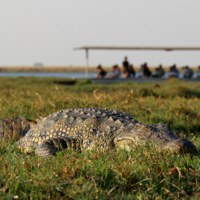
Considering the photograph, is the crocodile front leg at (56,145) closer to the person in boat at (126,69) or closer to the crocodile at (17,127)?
the crocodile at (17,127)

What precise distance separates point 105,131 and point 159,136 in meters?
0.84

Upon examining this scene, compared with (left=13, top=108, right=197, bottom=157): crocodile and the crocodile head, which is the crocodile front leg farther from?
the crocodile head

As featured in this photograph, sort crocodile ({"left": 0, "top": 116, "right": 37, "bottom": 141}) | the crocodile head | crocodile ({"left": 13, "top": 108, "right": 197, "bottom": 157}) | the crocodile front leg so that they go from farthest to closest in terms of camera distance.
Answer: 1. crocodile ({"left": 0, "top": 116, "right": 37, "bottom": 141})
2. the crocodile front leg
3. crocodile ({"left": 13, "top": 108, "right": 197, "bottom": 157})
4. the crocodile head

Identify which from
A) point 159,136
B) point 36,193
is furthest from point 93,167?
point 159,136

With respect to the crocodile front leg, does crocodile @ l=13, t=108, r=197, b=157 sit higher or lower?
higher

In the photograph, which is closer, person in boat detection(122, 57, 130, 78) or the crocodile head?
the crocodile head

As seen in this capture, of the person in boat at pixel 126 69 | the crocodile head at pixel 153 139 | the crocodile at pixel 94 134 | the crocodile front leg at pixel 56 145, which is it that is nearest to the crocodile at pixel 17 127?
the crocodile at pixel 94 134

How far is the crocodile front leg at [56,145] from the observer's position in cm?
406

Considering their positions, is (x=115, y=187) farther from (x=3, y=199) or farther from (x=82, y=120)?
(x=82, y=120)

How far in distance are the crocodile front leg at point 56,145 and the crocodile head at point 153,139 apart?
628 millimetres

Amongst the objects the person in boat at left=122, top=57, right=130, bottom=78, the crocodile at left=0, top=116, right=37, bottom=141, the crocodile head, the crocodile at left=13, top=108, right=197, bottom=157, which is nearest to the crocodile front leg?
the crocodile at left=13, top=108, right=197, bottom=157

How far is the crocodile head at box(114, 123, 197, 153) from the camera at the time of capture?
3.46 meters

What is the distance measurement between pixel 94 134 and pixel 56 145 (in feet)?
1.95

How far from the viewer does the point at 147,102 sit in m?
8.24
